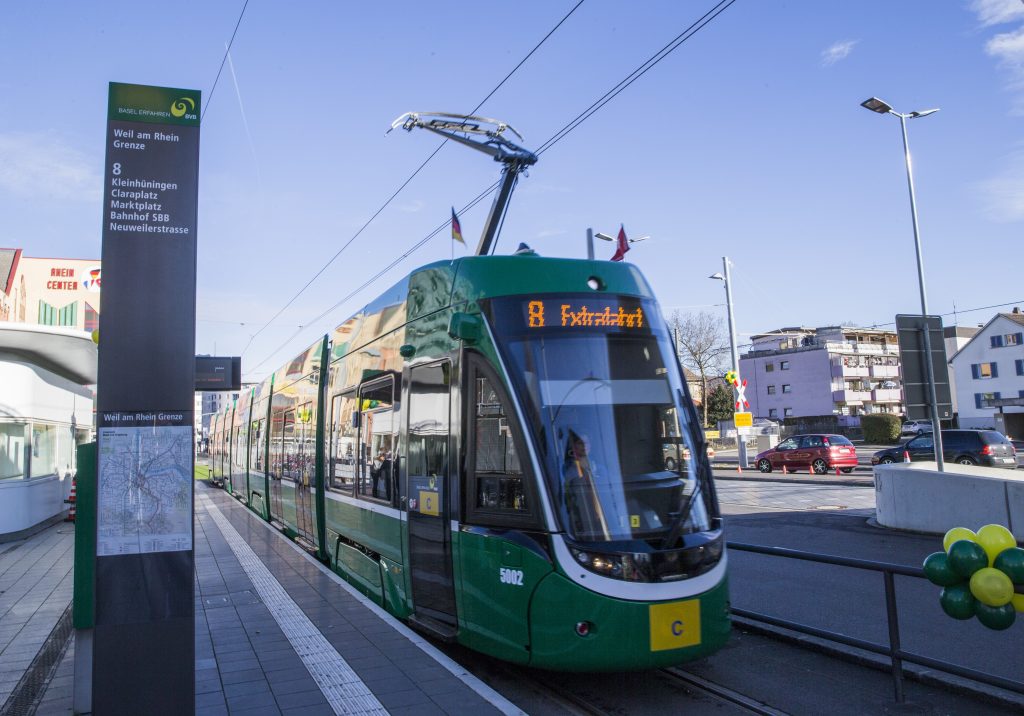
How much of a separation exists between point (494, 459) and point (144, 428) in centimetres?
256

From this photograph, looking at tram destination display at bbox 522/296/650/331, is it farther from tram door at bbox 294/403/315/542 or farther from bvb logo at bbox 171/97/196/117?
tram door at bbox 294/403/315/542

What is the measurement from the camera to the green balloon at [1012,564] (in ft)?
14.4

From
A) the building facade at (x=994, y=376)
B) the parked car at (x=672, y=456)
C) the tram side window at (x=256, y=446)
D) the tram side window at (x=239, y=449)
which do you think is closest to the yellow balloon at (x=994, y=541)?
the parked car at (x=672, y=456)

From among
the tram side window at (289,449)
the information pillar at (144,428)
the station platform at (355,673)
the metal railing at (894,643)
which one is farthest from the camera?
the tram side window at (289,449)

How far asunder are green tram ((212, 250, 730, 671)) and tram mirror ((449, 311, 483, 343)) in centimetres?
1

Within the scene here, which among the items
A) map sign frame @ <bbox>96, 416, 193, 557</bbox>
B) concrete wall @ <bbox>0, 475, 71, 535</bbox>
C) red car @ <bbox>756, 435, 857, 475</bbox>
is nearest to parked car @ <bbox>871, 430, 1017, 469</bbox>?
red car @ <bbox>756, 435, 857, 475</bbox>

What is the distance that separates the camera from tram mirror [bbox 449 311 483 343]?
6168mm

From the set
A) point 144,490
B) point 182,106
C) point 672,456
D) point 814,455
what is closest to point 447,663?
point 672,456

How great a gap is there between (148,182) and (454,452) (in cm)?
305

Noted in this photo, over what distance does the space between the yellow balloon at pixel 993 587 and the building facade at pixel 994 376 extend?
62.4 m

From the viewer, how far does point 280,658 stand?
6250 millimetres

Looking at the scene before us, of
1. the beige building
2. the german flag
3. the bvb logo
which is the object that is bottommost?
the bvb logo

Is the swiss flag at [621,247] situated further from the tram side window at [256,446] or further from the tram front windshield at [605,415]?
the tram side window at [256,446]

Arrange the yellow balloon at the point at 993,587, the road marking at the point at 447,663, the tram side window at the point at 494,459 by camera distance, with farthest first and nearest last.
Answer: the tram side window at the point at 494,459 < the road marking at the point at 447,663 < the yellow balloon at the point at 993,587
